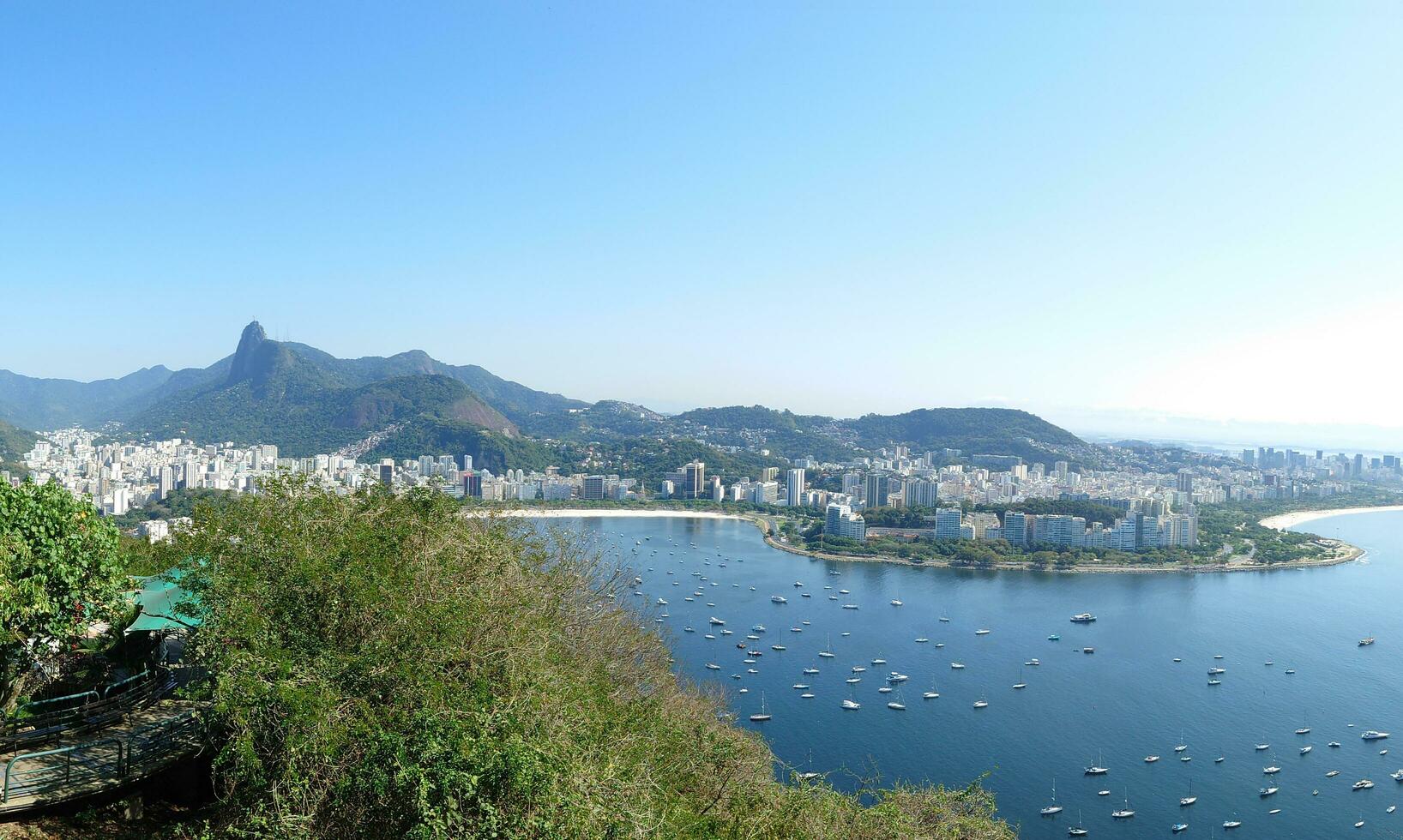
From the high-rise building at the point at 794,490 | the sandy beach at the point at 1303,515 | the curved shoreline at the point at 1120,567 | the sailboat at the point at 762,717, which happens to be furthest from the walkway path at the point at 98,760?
the sandy beach at the point at 1303,515

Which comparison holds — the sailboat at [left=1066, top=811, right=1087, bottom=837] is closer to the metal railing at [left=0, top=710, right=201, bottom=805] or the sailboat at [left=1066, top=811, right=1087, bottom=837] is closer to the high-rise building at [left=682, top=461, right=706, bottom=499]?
the metal railing at [left=0, top=710, right=201, bottom=805]

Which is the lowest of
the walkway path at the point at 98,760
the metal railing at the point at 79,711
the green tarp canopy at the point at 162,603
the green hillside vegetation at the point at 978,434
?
the walkway path at the point at 98,760

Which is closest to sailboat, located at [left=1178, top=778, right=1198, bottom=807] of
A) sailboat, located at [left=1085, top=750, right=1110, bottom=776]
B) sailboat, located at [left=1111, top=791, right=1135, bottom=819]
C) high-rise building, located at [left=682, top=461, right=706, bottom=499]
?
sailboat, located at [left=1111, top=791, right=1135, bottom=819]

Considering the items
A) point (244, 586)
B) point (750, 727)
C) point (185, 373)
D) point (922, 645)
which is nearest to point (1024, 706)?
point (922, 645)

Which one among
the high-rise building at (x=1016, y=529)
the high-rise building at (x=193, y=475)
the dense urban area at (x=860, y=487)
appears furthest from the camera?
the high-rise building at (x=193, y=475)

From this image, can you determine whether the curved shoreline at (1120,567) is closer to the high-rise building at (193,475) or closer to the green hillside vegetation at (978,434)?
the high-rise building at (193,475)

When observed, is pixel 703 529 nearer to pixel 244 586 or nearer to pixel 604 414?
pixel 244 586
